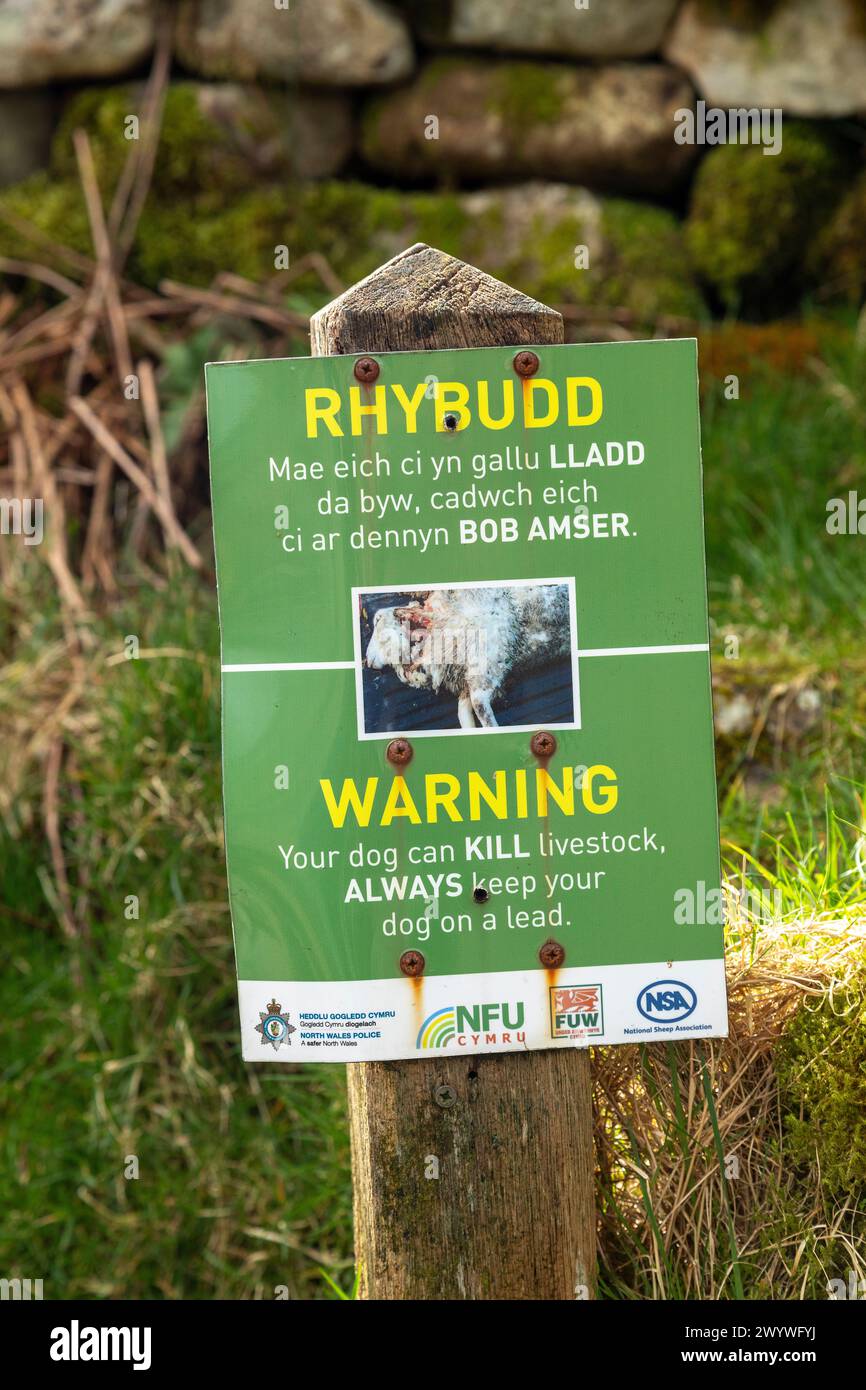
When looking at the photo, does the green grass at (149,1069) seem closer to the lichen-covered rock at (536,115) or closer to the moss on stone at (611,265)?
the moss on stone at (611,265)

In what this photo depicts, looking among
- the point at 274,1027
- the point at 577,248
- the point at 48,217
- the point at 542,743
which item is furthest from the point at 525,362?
the point at 48,217

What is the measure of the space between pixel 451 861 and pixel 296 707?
0.31 metres

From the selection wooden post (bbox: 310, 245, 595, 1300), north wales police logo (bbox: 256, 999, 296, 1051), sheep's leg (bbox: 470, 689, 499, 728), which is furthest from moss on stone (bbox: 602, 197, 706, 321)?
north wales police logo (bbox: 256, 999, 296, 1051)

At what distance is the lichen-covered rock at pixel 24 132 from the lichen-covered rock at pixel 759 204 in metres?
2.35

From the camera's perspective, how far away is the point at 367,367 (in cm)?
185

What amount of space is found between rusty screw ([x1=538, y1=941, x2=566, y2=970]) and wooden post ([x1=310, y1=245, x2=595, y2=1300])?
0.13 m

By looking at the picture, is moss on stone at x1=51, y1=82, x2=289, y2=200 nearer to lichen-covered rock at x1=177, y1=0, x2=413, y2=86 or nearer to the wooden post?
lichen-covered rock at x1=177, y1=0, x2=413, y2=86

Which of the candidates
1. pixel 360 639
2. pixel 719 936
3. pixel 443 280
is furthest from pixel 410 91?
pixel 719 936

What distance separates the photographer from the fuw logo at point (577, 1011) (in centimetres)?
187

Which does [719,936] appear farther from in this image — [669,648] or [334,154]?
[334,154]

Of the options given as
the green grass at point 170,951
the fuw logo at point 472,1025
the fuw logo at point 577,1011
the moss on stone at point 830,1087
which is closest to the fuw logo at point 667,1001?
the fuw logo at point 577,1011

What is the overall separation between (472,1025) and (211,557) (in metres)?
2.59

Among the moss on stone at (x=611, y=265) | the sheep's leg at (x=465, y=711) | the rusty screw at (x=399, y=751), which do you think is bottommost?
the rusty screw at (x=399, y=751)

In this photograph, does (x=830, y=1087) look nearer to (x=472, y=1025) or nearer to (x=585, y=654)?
(x=472, y=1025)
